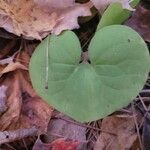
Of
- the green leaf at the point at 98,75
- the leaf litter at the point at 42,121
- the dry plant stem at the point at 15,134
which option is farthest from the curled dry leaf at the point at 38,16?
the dry plant stem at the point at 15,134

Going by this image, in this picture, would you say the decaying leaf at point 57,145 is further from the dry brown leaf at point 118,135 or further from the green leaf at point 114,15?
the green leaf at point 114,15

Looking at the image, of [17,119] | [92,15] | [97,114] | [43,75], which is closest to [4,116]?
[17,119]

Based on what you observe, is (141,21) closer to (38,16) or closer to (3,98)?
(38,16)

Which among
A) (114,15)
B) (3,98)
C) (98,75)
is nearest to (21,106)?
(3,98)

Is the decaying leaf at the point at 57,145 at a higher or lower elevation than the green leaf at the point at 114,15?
lower

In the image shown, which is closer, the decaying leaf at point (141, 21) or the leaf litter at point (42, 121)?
the leaf litter at point (42, 121)

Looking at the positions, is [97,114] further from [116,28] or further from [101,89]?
[116,28]

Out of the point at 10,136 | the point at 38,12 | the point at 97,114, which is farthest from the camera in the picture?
the point at 38,12
